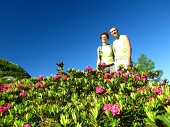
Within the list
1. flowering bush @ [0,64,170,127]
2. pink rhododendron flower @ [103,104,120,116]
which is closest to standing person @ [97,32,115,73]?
flowering bush @ [0,64,170,127]

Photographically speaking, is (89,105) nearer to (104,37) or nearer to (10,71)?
(104,37)

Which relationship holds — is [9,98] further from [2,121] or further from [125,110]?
[125,110]

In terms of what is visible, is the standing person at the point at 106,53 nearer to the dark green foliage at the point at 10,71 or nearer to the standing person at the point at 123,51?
the standing person at the point at 123,51

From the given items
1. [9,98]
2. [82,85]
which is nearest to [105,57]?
[82,85]

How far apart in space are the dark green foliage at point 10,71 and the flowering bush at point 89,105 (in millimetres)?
10969

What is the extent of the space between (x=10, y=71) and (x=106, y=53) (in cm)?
1226

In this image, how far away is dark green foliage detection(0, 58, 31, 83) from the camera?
58.6 ft

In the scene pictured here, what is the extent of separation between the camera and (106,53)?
847cm

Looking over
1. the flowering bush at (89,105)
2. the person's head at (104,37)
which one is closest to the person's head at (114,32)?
the person's head at (104,37)

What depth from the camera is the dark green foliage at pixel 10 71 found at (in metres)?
17.9

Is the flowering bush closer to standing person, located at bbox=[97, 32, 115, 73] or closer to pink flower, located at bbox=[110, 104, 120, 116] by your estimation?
pink flower, located at bbox=[110, 104, 120, 116]

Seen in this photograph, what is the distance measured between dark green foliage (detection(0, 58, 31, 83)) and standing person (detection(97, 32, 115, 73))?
10950 millimetres

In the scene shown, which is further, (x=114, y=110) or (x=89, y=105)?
(x=89, y=105)

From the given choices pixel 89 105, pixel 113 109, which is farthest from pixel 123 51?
pixel 113 109
